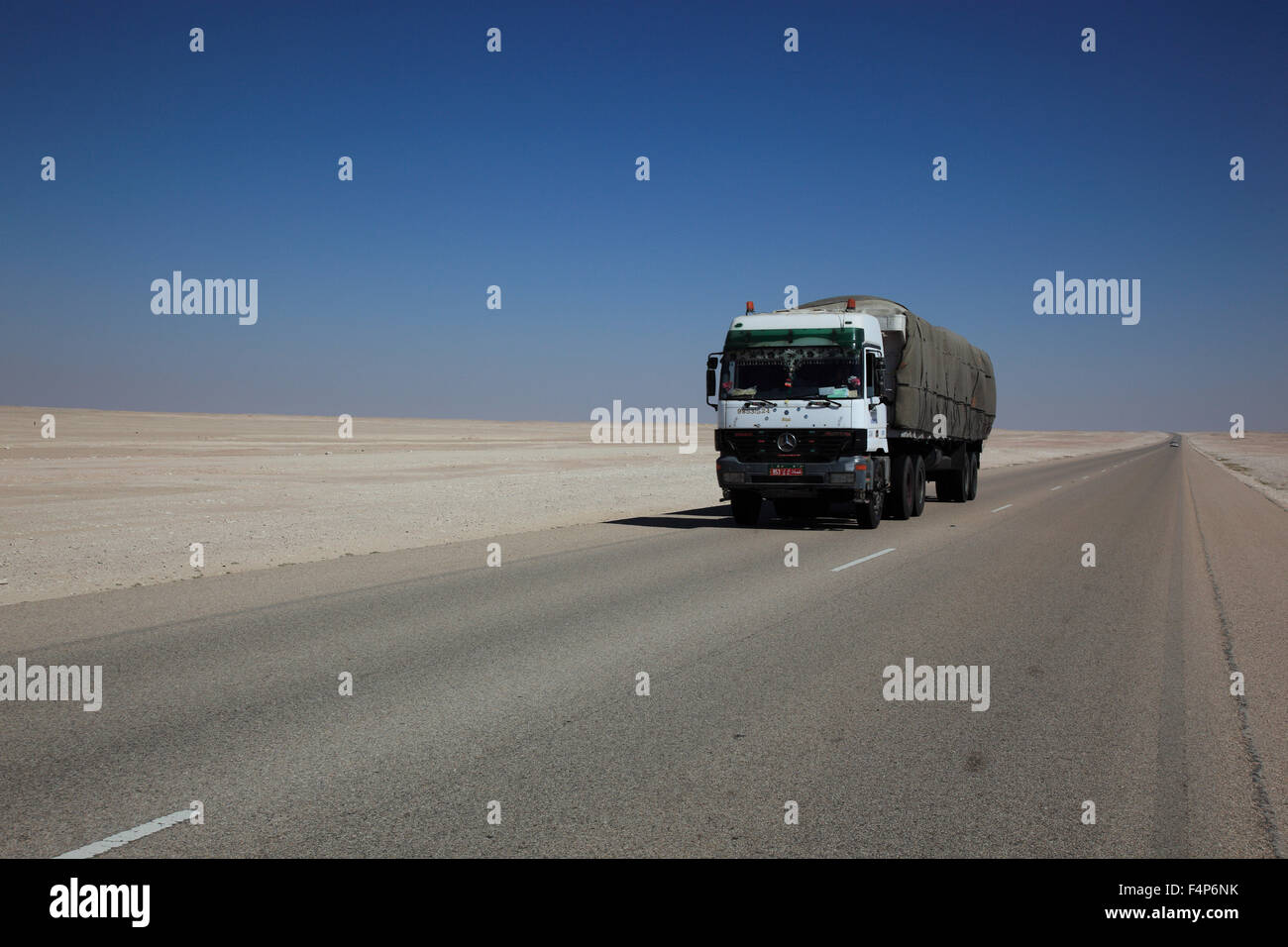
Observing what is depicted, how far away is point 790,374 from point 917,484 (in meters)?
5.26

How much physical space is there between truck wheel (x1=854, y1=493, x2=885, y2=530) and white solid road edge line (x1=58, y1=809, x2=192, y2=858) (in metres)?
13.5

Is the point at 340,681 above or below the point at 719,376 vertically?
below

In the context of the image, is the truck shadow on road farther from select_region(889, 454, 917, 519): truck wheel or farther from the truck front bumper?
the truck front bumper

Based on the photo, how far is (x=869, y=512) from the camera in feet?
53.5

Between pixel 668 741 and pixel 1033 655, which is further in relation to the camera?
pixel 1033 655

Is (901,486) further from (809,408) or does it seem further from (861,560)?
(861,560)

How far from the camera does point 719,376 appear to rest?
52.7ft

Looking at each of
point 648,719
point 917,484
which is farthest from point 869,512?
point 648,719

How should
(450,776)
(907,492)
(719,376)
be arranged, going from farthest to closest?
(907,492)
(719,376)
(450,776)

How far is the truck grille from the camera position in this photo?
1529 cm

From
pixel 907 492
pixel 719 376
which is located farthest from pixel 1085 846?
pixel 907 492

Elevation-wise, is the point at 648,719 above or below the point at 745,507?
below

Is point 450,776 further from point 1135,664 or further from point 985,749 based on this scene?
point 1135,664

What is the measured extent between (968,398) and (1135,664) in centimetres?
1719
